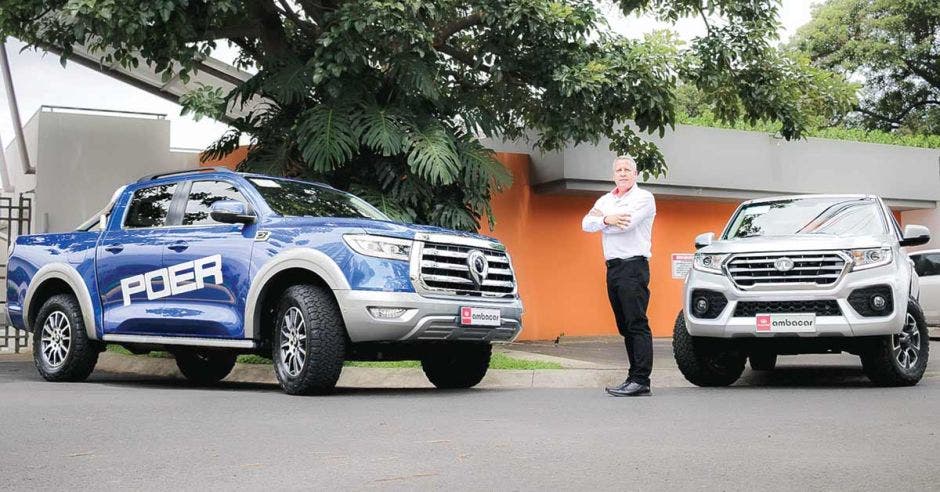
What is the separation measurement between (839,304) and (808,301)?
25 centimetres

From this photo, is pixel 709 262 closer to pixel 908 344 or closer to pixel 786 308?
pixel 786 308

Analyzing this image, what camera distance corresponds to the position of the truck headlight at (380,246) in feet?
26.5

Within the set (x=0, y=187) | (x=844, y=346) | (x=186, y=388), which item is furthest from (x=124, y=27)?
(x=0, y=187)

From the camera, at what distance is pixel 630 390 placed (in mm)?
8609

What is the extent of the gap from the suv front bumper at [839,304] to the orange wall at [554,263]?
865cm

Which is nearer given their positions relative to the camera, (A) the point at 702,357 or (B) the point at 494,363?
(A) the point at 702,357

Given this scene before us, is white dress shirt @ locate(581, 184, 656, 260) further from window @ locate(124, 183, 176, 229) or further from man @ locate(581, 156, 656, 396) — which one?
window @ locate(124, 183, 176, 229)

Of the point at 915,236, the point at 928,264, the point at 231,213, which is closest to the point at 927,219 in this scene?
the point at 928,264

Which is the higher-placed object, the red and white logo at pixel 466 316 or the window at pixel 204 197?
the window at pixel 204 197

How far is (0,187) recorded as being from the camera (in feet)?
81.5

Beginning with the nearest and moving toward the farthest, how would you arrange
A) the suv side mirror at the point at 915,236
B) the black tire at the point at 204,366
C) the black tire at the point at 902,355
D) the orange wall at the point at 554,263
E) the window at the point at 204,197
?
1. the window at the point at 204,197
2. the black tire at the point at 902,355
3. the suv side mirror at the point at 915,236
4. the black tire at the point at 204,366
5. the orange wall at the point at 554,263

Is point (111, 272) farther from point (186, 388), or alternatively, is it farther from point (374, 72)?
point (374, 72)

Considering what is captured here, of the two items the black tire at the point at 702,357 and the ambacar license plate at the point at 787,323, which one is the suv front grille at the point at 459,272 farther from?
the ambacar license plate at the point at 787,323

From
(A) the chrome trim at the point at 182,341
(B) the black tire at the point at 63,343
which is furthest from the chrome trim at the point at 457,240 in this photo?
(B) the black tire at the point at 63,343
